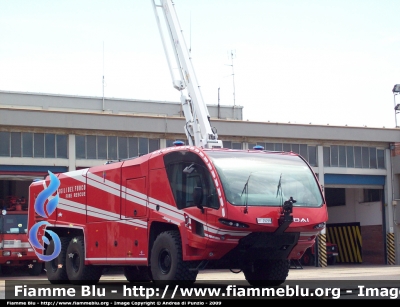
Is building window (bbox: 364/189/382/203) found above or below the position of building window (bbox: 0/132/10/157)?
below

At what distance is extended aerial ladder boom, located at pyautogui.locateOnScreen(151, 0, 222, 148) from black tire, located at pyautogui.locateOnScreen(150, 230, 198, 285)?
5.57 meters

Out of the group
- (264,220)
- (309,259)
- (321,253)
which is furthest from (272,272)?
(309,259)

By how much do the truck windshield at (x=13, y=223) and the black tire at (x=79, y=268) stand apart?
9.52 metres

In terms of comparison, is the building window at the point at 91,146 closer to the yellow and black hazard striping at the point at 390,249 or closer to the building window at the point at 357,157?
the building window at the point at 357,157

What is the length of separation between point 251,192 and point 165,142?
20.3m

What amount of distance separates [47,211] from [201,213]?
23.1ft

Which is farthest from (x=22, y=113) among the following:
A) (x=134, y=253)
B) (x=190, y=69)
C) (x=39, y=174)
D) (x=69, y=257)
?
(x=134, y=253)

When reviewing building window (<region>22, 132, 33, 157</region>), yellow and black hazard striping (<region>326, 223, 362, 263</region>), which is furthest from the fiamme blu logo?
yellow and black hazard striping (<region>326, 223, 362, 263</region>)

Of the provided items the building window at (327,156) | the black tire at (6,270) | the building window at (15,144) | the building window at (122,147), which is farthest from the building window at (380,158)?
the black tire at (6,270)

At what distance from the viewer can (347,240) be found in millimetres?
45594

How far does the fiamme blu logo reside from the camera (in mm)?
19984

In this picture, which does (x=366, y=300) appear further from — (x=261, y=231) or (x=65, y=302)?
(x=65, y=302)

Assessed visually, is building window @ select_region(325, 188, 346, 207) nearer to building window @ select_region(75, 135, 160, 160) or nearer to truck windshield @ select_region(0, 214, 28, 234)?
building window @ select_region(75, 135, 160, 160)

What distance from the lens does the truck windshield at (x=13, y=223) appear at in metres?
28.1
